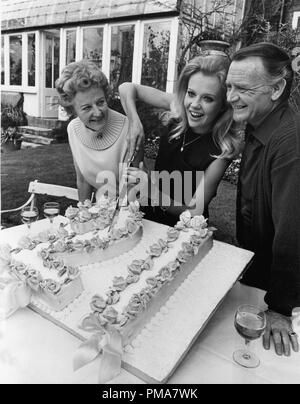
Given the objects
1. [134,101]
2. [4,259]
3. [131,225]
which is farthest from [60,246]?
[134,101]

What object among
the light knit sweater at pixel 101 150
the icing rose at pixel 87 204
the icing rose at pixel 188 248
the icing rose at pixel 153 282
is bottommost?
the icing rose at pixel 153 282

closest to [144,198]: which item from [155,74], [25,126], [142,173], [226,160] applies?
[142,173]

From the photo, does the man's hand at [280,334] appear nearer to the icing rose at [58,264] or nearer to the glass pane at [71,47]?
the icing rose at [58,264]

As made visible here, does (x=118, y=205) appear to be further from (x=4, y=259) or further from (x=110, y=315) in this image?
(x=110, y=315)

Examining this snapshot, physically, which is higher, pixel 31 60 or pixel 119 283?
pixel 31 60

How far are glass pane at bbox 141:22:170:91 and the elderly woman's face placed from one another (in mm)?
228

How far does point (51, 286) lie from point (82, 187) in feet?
2.75

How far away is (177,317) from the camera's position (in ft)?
3.43

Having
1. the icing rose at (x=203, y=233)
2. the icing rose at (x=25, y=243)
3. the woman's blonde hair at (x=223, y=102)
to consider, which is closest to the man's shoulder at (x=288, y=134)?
the woman's blonde hair at (x=223, y=102)

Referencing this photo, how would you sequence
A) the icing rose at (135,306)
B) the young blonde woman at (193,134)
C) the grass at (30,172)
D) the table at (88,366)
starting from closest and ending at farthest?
the table at (88,366) < the icing rose at (135,306) < the young blonde woman at (193,134) < the grass at (30,172)

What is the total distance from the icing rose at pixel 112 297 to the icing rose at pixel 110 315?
0.06m

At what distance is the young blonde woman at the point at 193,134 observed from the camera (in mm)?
1422

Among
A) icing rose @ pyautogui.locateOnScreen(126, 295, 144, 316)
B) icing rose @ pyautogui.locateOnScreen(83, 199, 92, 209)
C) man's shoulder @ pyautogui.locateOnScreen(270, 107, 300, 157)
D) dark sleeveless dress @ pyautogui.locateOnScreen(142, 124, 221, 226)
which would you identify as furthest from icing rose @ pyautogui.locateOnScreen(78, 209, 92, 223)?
man's shoulder @ pyautogui.locateOnScreen(270, 107, 300, 157)

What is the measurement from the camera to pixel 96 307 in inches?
40.1
